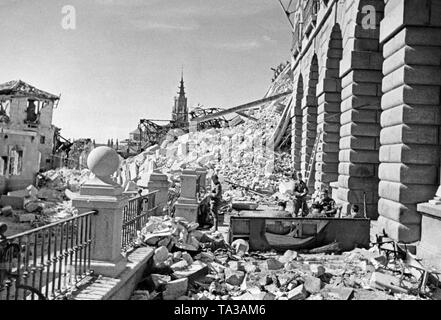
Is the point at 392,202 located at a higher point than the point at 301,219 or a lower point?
higher

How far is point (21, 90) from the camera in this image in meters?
37.0

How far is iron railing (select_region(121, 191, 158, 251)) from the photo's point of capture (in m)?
6.08

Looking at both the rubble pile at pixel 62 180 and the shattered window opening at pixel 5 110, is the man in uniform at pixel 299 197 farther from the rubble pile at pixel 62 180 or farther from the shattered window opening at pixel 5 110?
the shattered window opening at pixel 5 110

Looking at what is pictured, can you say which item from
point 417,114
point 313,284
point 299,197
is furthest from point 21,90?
point 313,284

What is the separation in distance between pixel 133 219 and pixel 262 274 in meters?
2.52

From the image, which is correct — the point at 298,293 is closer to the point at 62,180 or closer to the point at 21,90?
the point at 62,180

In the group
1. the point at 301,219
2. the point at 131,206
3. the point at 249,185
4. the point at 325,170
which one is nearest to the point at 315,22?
the point at 325,170

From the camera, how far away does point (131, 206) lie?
6.61m

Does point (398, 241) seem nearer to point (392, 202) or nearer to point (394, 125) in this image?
point (392, 202)

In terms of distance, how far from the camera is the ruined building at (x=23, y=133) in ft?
99.2

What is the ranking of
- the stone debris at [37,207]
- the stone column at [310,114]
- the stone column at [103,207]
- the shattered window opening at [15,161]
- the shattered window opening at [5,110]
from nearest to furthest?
the stone column at [103,207], the stone column at [310,114], the stone debris at [37,207], the shattered window opening at [15,161], the shattered window opening at [5,110]

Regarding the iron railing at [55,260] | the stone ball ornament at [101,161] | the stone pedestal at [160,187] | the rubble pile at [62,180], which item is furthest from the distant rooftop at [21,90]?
the stone ball ornament at [101,161]

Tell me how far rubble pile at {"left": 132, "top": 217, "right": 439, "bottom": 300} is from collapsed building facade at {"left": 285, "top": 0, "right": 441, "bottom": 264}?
4.32 ft

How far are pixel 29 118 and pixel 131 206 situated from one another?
35875 mm
